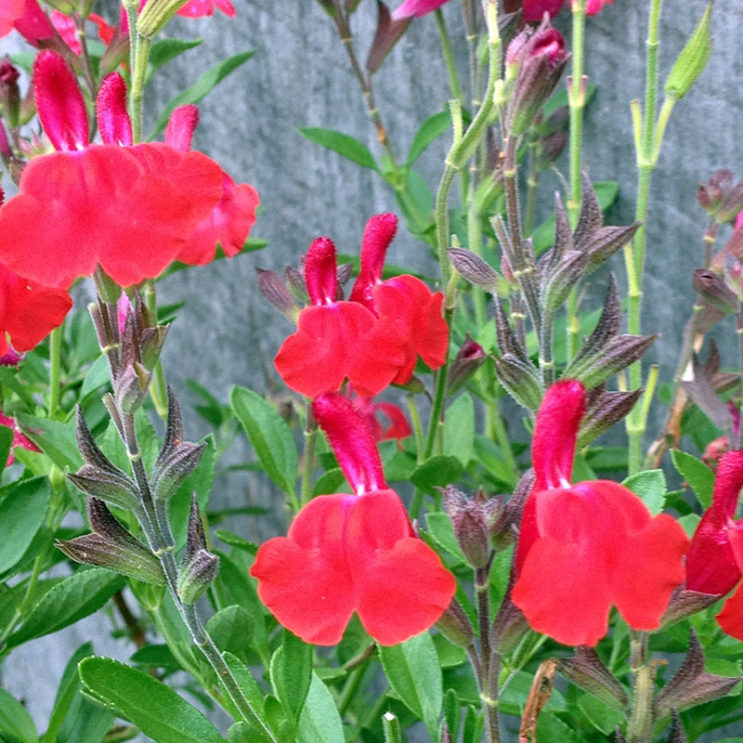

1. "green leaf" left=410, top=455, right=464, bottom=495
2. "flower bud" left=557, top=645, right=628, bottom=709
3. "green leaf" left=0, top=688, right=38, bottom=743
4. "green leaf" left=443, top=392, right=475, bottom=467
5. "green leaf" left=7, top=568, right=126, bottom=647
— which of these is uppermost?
"flower bud" left=557, top=645, right=628, bottom=709

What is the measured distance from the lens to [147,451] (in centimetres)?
75

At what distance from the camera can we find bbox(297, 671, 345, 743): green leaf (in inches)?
25.4

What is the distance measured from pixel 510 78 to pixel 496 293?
0.17m

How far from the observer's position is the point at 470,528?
0.52 metres

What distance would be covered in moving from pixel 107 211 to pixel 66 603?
1.38 feet

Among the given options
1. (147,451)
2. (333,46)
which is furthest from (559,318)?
(147,451)

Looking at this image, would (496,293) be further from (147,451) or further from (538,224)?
(538,224)

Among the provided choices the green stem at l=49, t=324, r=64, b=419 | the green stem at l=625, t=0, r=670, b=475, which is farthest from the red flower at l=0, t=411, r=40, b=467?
the green stem at l=625, t=0, r=670, b=475

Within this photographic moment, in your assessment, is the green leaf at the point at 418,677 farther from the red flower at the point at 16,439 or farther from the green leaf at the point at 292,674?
the red flower at the point at 16,439

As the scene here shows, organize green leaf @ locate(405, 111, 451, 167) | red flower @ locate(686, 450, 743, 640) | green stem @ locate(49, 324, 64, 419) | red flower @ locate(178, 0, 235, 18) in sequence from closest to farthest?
1. red flower @ locate(686, 450, 743, 640)
2. green stem @ locate(49, 324, 64, 419)
3. red flower @ locate(178, 0, 235, 18)
4. green leaf @ locate(405, 111, 451, 167)

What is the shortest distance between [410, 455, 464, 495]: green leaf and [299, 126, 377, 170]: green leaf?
48 cm

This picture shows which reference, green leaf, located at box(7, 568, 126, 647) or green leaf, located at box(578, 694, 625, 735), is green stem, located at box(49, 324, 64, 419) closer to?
green leaf, located at box(7, 568, 126, 647)

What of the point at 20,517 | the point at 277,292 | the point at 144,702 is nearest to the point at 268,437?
the point at 277,292

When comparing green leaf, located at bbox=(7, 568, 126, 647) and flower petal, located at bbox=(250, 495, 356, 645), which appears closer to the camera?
flower petal, located at bbox=(250, 495, 356, 645)
